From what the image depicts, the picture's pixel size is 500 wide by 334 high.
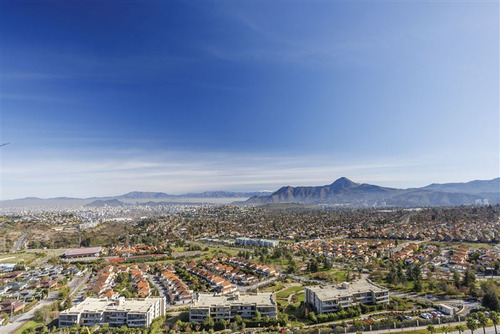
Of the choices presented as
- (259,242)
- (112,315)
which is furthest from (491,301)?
(259,242)

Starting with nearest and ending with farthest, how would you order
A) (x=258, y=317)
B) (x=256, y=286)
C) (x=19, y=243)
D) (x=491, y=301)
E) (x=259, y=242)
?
(x=258, y=317) < (x=491, y=301) < (x=256, y=286) < (x=259, y=242) < (x=19, y=243)

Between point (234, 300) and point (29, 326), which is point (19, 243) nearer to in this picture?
point (29, 326)

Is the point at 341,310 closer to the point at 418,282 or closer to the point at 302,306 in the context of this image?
the point at 302,306

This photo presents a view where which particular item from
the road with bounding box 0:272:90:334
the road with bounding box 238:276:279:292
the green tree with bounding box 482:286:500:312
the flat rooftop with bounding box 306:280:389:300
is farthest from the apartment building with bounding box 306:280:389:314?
the road with bounding box 0:272:90:334

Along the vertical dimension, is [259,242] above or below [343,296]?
below

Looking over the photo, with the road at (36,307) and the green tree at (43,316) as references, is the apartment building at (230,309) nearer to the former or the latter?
the green tree at (43,316)

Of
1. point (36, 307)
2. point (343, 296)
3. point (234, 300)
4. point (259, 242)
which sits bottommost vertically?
point (259, 242)

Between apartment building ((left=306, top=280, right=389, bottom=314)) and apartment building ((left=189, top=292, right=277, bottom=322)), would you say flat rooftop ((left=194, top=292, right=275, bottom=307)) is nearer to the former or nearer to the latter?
apartment building ((left=189, top=292, right=277, bottom=322))
